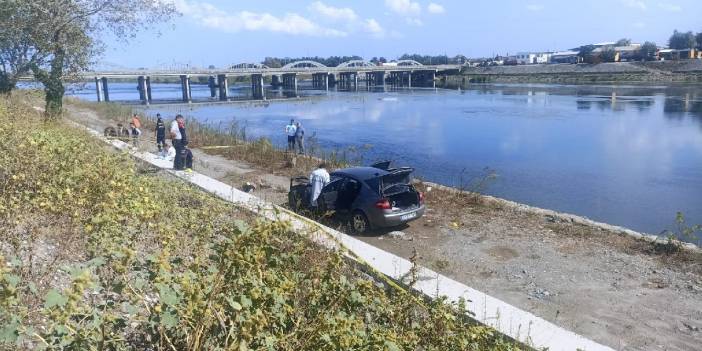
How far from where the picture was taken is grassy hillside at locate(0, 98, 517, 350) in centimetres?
296

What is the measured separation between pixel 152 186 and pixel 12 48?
14370mm

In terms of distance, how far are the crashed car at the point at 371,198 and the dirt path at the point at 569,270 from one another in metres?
0.45

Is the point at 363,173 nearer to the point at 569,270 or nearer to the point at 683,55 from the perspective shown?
the point at 569,270

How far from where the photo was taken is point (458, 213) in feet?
43.5

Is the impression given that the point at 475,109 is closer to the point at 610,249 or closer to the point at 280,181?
the point at 280,181

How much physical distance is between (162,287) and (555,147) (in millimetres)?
31180

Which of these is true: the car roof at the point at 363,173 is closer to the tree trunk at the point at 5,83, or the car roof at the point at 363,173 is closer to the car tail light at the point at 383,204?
the car tail light at the point at 383,204

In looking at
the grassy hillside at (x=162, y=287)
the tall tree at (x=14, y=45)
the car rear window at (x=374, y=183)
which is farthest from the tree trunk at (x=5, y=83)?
the car rear window at (x=374, y=183)

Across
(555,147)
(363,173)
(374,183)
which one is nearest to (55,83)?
(363,173)

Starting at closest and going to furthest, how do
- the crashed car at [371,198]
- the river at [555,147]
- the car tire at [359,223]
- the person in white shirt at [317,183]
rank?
1. the crashed car at [371,198]
2. the car tire at [359,223]
3. the person in white shirt at [317,183]
4. the river at [555,147]

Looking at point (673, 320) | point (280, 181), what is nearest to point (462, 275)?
point (673, 320)

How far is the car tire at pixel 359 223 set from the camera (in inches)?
440

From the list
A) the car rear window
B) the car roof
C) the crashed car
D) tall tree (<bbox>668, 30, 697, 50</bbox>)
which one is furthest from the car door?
tall tree (<bbox>668, 30, 697, 50</bbox>)

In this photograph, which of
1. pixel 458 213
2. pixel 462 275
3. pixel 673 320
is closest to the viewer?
pixel 673 320
